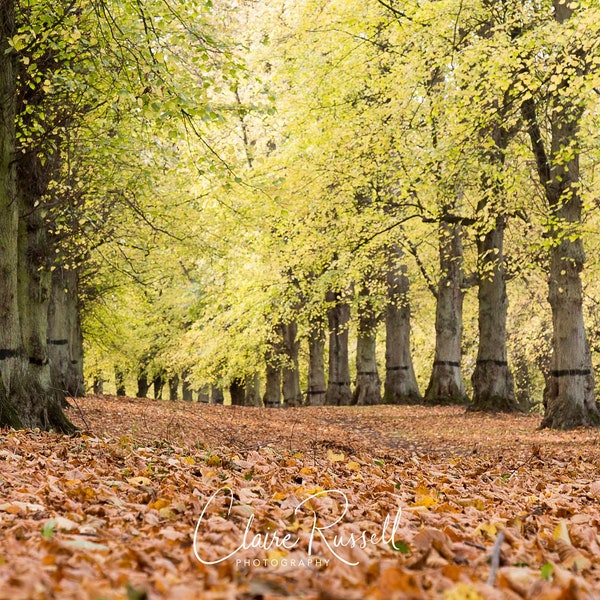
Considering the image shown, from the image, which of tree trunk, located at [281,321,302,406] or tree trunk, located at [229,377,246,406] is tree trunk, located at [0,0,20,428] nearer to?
tree trunk, located at [281,321,302,406]

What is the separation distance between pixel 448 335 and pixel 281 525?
1944 centimetres

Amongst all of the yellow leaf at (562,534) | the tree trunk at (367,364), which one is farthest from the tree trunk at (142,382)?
the yellow leaf at (562,534)

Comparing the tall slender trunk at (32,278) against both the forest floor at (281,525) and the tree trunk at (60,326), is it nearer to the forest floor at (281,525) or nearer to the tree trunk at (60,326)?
the forest floor at (281,525)

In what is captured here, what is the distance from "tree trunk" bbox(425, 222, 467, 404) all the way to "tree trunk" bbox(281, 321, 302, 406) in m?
→ 5.78

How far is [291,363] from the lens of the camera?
1082 inches

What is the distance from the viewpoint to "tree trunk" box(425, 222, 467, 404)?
74.4ft

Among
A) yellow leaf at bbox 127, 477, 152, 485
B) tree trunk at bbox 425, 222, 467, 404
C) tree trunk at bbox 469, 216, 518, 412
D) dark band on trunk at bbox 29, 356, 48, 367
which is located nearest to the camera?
yellow leaf at bbox 127, 477, 152, 485

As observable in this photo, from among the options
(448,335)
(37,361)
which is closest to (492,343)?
(448,335)

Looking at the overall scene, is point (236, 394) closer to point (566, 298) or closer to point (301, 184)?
point (301, 184)

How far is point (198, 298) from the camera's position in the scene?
27.7m

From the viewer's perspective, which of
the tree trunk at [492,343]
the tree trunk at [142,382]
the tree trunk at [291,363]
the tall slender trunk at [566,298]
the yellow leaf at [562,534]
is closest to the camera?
the yellow leaf at [562,534]

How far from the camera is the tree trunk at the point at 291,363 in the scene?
1073 inches

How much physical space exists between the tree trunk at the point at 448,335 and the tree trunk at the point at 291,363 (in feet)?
19.0
